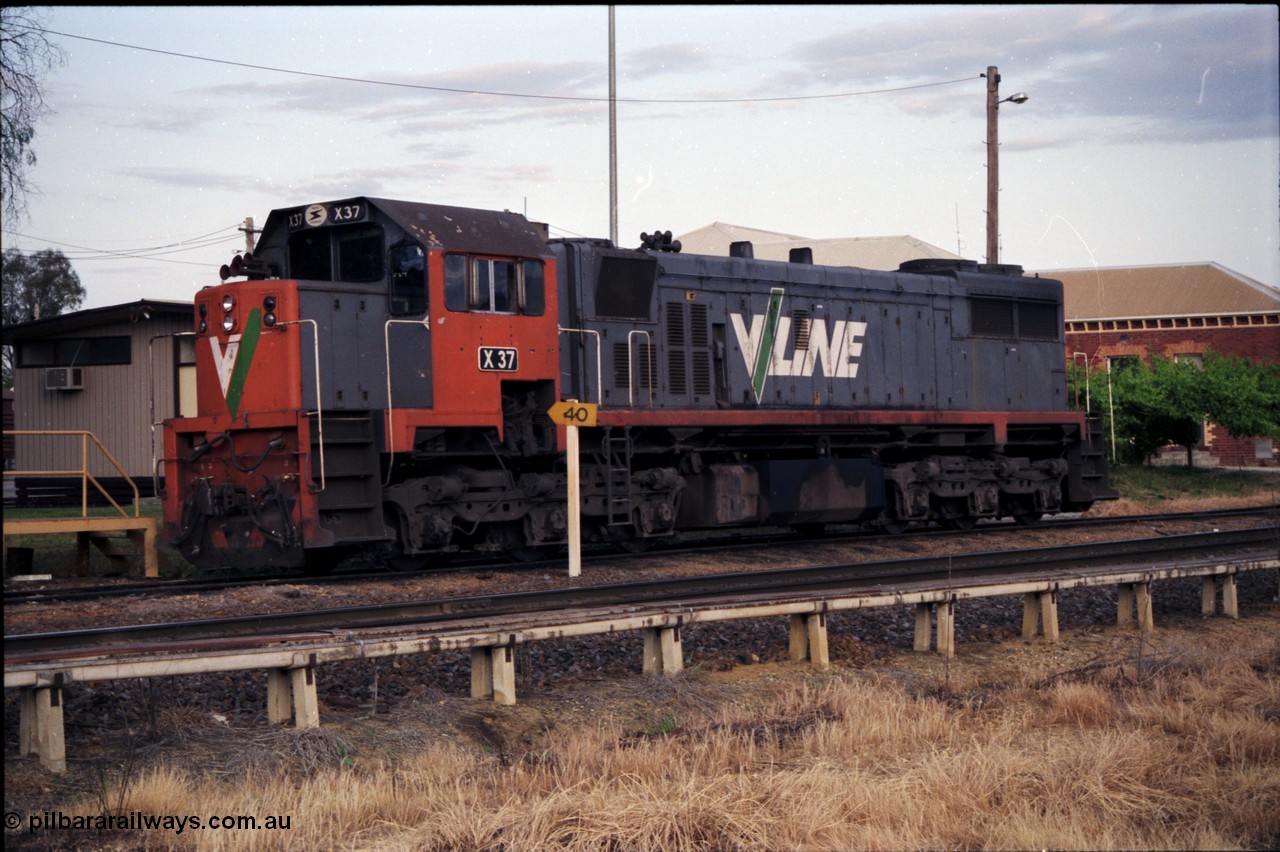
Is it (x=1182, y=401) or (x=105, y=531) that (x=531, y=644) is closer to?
(x=105, y=531)

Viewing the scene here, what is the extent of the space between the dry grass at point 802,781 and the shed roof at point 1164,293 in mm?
39377

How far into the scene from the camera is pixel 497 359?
13133 mm

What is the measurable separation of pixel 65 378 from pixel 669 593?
22496 mm

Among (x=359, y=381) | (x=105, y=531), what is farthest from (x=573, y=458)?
(x=105, y=531)

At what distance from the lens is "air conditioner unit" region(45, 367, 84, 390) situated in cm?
2827

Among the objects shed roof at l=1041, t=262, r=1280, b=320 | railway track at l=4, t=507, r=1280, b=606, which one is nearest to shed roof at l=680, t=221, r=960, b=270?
shed roof at l=1041, t=262, r=1280, b=320

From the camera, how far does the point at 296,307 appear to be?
12.0 meters

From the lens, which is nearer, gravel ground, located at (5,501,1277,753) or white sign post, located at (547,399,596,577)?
gravel ground, located at (5,501,1277,753)

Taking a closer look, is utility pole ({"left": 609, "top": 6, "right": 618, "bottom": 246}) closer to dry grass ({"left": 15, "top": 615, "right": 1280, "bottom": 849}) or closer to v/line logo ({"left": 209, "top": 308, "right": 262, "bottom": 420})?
v/line logo ({"left": 209, "top": 308, "right": 262, "bottom": 420})

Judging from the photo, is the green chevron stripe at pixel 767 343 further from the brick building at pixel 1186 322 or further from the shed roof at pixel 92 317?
the brick building at pixel 1186 322

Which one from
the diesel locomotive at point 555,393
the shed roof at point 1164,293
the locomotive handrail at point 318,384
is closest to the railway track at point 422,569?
the diesel locomotive at point 555,393

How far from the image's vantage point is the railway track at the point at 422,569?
1182 centimetres

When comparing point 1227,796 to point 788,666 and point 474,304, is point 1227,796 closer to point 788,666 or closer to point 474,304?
point 788,666

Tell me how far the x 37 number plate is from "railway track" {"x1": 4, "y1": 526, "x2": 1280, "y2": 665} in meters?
2.98
